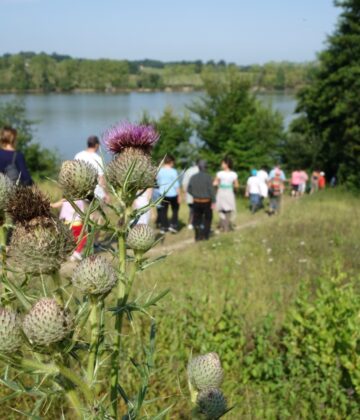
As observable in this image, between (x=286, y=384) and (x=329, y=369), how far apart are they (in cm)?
35

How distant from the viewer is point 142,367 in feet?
5.67

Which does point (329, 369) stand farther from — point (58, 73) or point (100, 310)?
point (58, 73)

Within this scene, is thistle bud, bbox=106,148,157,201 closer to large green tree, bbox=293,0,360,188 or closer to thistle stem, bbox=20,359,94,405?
thistle stem, bbox=20,359,94,405

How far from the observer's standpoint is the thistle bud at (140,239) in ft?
6.11

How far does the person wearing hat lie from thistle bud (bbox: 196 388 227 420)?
25.1ft

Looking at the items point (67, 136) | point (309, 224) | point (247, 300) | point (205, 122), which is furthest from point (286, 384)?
point (67, 136)

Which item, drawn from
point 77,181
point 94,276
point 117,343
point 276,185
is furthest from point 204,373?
point 276,185

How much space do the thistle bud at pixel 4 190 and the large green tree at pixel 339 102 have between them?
76.4 ft

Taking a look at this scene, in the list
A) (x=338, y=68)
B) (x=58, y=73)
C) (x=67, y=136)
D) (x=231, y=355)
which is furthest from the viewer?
(x=58, y=73)

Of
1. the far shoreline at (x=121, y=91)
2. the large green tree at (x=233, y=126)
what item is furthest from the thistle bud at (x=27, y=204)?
the far shoreline at (x=121, y=91)

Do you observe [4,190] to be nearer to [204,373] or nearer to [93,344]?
[93,344]

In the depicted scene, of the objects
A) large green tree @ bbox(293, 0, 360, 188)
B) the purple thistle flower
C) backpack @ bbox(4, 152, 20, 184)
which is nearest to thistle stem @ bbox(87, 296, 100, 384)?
the purple thistle flower

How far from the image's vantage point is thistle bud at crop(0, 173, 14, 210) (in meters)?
1.60

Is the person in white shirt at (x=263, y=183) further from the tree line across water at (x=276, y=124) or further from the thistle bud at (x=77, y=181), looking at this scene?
the thistle bud at (x=77, y=181)
